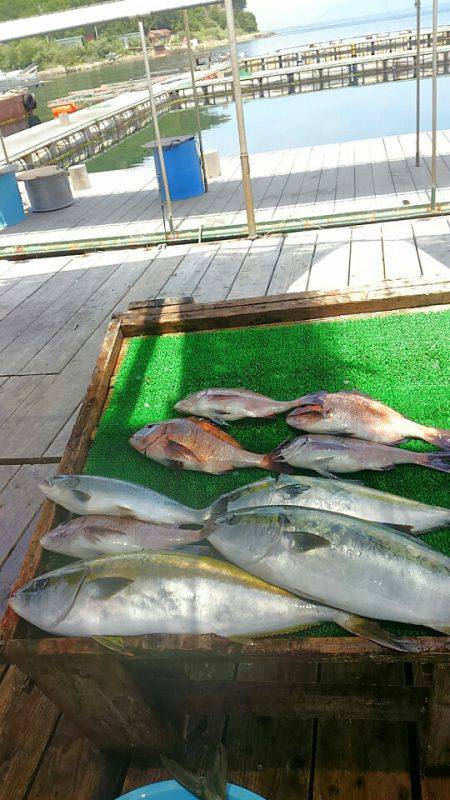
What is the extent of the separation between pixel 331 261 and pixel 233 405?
3673 millimetres

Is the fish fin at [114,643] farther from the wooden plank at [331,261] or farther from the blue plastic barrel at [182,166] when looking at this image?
the blue plastic barrel at [182,166]

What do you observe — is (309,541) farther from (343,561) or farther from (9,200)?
(9,200)

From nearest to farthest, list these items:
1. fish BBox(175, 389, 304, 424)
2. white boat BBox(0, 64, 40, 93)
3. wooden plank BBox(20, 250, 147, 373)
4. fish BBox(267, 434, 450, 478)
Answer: fish BBox(267, 434, 450, 478)
fish BBox(175, 389, 304, 424)
wooden plank BBox(20, 250, 147, 373)
white boat BBox(0, 64, 40, 93)

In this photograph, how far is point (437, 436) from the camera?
247cm

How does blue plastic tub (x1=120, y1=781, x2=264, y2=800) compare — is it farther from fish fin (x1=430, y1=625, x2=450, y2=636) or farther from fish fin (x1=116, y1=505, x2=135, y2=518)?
fish fin (x1=116, y1=505, x2=135, y2=518)

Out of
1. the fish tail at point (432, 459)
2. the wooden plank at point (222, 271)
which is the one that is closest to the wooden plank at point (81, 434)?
the fish tail at point (432, 459)

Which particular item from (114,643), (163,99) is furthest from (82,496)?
(163,99)

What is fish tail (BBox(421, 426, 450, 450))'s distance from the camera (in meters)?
2.44

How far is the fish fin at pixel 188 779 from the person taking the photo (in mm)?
1781

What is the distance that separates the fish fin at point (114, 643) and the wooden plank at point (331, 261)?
12.9 feet

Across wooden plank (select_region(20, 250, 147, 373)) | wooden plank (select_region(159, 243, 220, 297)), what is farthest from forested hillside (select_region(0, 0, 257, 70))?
wooden plank (select_region(20, 250, 147, 373))

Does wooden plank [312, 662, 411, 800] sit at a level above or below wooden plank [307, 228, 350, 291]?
below

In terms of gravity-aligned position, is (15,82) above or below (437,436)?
above

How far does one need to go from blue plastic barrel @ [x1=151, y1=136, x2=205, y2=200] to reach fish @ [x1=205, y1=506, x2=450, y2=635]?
945 cm
